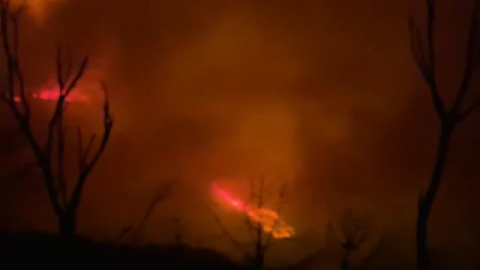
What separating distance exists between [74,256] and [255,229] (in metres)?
8.01

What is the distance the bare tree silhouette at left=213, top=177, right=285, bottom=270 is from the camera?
19.6 meters

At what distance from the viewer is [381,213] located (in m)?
19.9

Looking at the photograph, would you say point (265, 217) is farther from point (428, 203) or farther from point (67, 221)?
point (428, 203)

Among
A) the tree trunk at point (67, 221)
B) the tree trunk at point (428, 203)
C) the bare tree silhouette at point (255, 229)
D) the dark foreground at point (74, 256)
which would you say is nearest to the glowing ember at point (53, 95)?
the bare tree silhouette at point (255, 229)

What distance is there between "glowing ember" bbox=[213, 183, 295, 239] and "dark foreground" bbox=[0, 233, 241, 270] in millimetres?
4731

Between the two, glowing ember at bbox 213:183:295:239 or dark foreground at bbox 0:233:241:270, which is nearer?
dark foreground at bbox 0:233:241:270

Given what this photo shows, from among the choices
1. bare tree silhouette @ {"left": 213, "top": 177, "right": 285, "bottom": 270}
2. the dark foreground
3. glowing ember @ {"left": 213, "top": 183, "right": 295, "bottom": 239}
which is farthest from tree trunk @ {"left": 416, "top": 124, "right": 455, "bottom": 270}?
glowing ember @ {"left": 213, "top": 183, "right": 295, "bottom": 239}

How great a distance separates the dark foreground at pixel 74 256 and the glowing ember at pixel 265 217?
4731 mm

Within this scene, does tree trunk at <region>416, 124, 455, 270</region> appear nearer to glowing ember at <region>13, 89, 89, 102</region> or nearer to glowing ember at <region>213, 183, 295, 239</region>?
glowing ember at <region>213, 183, 295, 239</region>

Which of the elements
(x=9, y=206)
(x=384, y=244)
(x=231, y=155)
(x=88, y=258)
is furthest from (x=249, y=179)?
(x=88, y=258)

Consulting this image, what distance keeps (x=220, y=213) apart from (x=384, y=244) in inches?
165

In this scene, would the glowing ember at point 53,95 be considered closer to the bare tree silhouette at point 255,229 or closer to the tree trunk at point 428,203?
the bare tree silhouette at point 255,229

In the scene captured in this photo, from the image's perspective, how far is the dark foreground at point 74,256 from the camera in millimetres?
11555

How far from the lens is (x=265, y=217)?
65.3 feet
